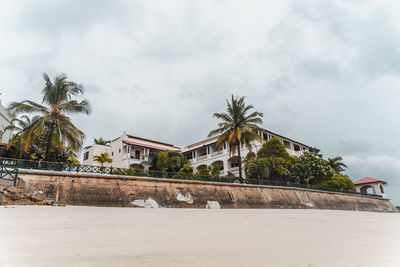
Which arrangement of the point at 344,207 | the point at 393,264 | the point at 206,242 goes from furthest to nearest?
the point at 344,207 → the point at 206,242 → the point at 393,264

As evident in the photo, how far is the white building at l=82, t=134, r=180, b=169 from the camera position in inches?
1345

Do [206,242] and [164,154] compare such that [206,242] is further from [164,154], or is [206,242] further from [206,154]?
[206,154]

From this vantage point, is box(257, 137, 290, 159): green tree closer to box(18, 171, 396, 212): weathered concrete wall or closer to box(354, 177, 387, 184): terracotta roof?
box(18, 171, 396, 212): weathered concrete wall

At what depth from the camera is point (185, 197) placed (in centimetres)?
1647

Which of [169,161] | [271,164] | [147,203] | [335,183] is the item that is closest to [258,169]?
[271,164]

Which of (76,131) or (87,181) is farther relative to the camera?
(76,131)

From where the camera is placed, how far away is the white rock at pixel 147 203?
47.2 ft

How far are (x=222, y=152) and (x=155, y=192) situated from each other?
803 inches

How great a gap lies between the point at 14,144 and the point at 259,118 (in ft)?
74.4

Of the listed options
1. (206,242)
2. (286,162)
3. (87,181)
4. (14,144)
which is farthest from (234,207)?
(14,144)

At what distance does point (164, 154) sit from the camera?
3188 centimetres

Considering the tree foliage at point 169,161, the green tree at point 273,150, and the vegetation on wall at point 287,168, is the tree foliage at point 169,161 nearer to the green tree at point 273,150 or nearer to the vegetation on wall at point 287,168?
the vegetation on wall at point 287,168

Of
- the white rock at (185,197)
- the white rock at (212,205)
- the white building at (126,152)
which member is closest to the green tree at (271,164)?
the white rock at (212,205)

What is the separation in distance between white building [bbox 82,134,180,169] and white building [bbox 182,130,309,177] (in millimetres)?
6277
